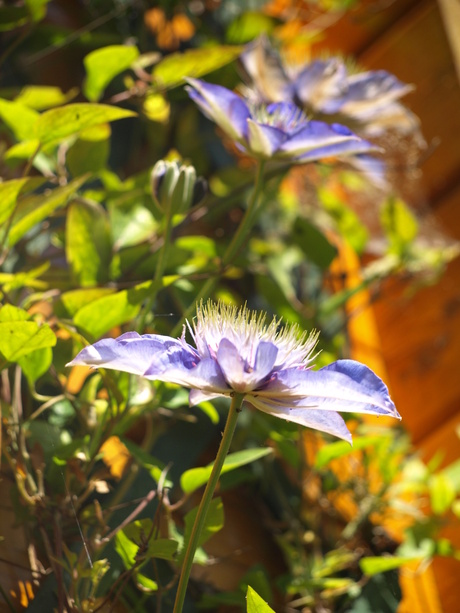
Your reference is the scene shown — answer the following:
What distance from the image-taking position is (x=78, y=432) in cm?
50

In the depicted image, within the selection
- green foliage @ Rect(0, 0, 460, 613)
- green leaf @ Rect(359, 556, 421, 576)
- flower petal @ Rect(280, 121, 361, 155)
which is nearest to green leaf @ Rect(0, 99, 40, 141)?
green foliage @ Rect(0, 0, 460, 613)

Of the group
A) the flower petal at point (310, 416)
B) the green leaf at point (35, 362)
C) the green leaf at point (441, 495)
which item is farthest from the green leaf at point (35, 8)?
the green leaf at point (441, 495)

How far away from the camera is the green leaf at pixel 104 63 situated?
585 millimetres

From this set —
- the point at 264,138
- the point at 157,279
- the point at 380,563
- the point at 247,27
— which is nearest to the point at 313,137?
the point at 264,138

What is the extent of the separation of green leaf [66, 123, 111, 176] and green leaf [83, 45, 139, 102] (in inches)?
1.8

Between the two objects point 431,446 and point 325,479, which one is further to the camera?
point 431,446

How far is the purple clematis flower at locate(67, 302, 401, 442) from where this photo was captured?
0.30 meters

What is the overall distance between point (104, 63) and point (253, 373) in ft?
1.29

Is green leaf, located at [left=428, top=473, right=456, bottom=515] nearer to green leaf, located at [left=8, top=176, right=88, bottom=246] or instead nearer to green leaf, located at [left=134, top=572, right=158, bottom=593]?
green leaf, located at [left=134, top=572, right=158, bottom=593]

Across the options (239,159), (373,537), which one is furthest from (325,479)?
(239,159)

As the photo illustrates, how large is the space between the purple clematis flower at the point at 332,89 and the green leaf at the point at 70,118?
0.61 feet

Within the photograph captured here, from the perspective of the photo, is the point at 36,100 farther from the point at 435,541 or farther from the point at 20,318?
the point at 435,541

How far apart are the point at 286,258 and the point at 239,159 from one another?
0.22 metres

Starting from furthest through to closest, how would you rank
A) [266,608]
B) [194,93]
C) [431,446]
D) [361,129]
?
[431,446], [361,129], [194,93], [266,608]
